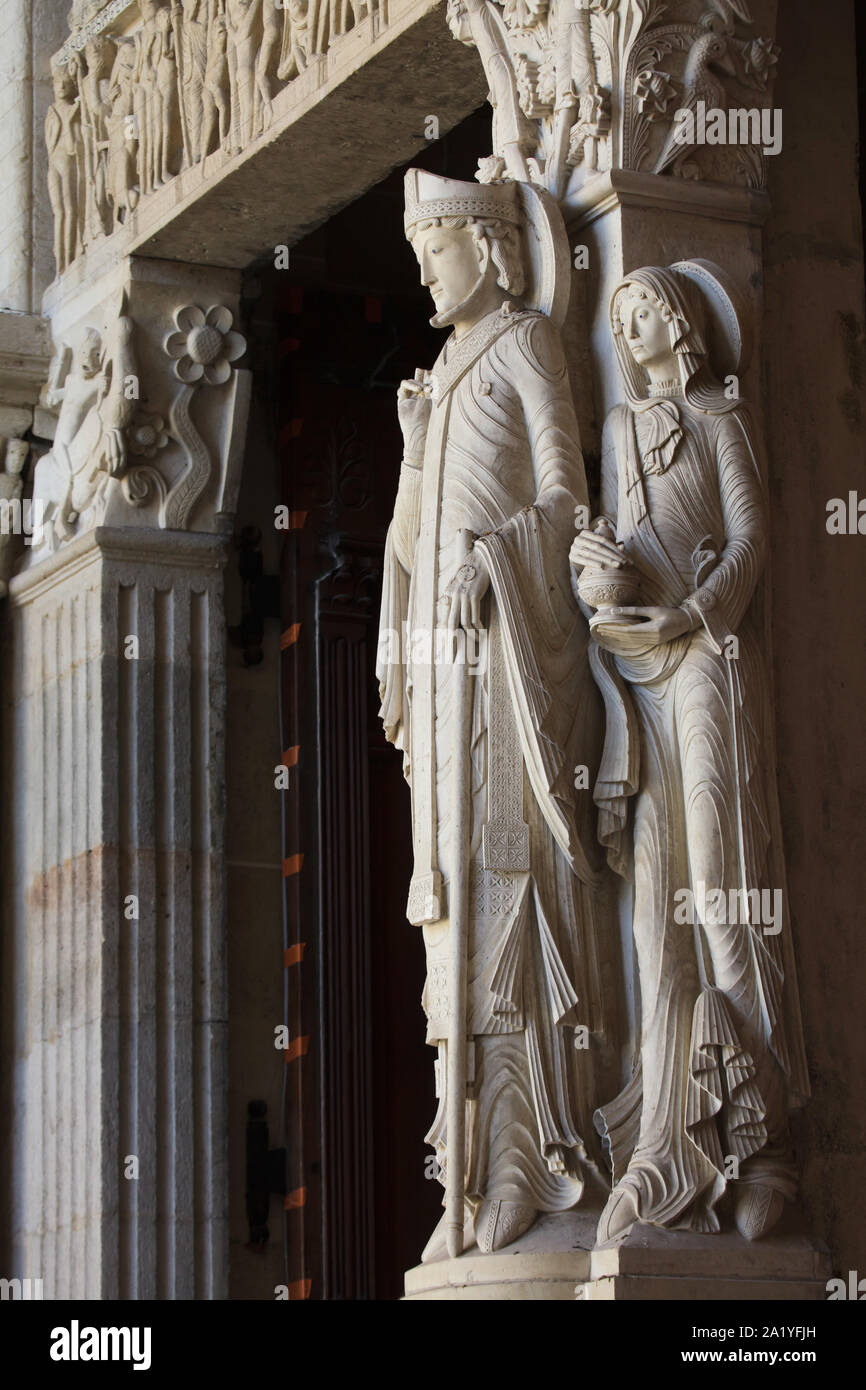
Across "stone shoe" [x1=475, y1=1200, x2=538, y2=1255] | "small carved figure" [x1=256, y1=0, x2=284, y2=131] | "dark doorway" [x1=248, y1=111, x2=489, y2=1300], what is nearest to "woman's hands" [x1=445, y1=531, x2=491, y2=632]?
"stone shoe" [x1=475, y1=1200, x2=538, y2=1255]

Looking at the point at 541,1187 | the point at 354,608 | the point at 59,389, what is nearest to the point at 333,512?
the point at 354,608

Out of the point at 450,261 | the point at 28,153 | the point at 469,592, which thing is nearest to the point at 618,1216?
the point at 469,592

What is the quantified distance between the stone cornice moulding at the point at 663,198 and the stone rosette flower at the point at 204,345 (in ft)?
9.18

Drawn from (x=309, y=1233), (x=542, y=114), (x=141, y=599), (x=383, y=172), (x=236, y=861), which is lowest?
(x=309, y=1233)

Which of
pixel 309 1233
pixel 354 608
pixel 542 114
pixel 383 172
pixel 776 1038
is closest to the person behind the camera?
pixel 776 1038

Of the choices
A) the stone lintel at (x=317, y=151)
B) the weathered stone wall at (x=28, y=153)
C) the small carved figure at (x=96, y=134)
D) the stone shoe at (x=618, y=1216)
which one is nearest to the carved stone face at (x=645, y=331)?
the stone lintel at (x=317, y=151)

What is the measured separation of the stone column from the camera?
852 cm

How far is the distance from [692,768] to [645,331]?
1.04 metres

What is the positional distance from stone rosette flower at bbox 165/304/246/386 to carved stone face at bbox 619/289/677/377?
3.11 meters

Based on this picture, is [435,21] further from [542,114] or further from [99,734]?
[99,734]

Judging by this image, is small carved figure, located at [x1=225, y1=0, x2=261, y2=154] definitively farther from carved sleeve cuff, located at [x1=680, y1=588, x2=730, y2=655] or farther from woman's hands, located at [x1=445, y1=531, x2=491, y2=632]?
carved sleeve cuff, located at [x1=680, y1=588, x2=730, y2=655]

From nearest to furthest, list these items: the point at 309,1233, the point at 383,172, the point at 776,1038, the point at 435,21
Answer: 1. the point at 776,1038
2. the point at 435,21
3. the point at 383,172
4. the point at 309,1233

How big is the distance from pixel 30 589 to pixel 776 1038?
14.1ft

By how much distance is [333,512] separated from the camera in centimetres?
950
